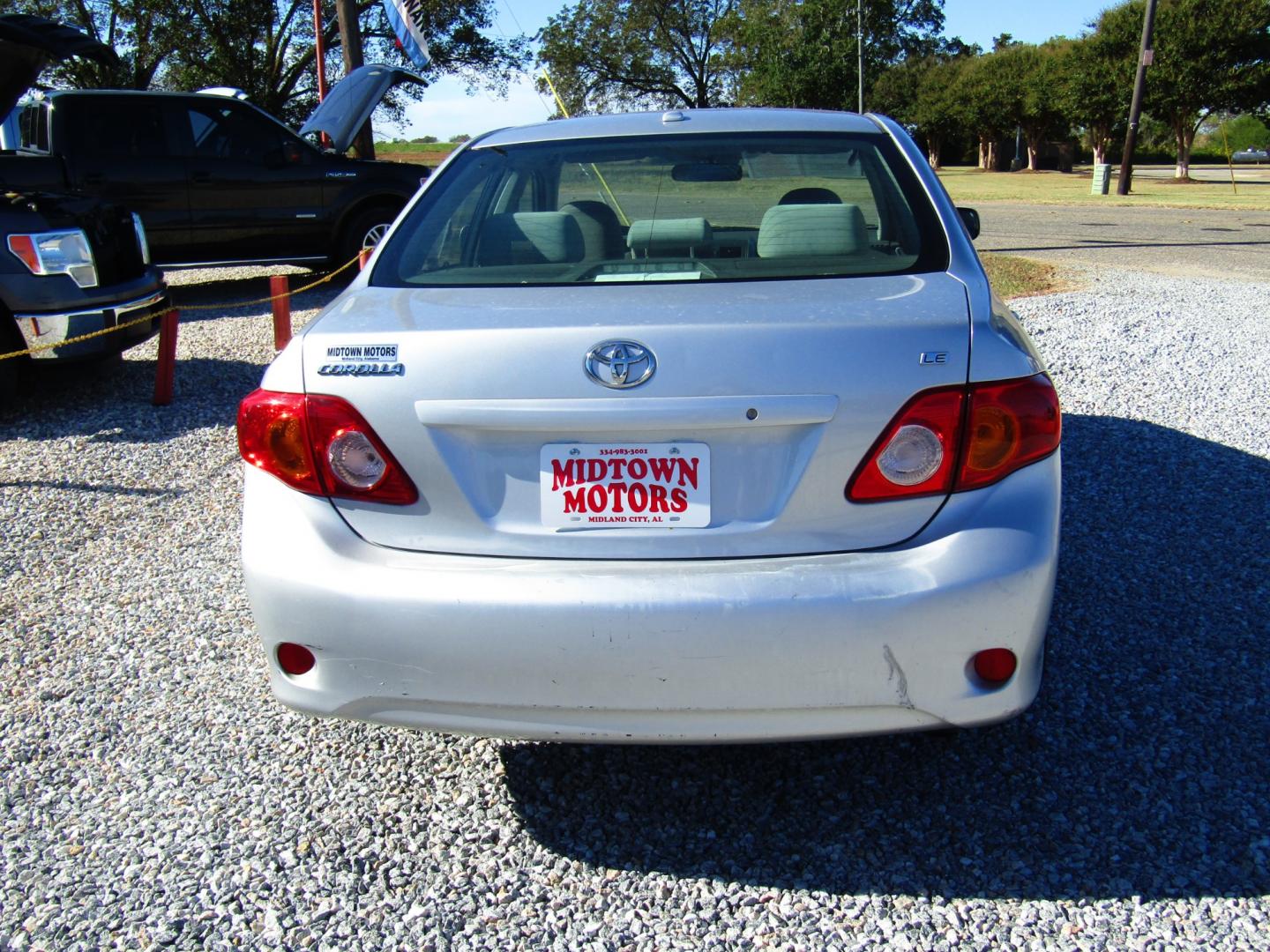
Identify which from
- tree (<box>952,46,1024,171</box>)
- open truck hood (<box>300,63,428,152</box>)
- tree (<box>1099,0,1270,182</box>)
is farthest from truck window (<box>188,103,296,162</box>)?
tree (<box>952,46,1024,171</box>)

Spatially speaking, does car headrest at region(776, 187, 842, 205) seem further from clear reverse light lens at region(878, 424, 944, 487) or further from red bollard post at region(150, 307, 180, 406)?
red bollard post at region(150, 307, 180, 406)

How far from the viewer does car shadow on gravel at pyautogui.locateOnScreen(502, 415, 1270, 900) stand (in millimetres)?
2445

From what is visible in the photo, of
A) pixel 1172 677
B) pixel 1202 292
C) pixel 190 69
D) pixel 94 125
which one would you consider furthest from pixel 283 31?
pixel 1172 677

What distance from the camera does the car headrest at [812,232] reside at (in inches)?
111

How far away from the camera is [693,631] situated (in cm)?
214

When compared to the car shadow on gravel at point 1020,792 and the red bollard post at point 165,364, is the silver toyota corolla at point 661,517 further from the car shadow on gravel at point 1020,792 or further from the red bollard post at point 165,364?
the red bollard post at point 165,364

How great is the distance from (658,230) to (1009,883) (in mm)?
1853

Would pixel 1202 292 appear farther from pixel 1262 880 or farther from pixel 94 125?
pixel 94 125

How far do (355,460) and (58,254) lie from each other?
15.7 ft

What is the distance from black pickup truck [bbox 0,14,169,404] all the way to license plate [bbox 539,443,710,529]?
4962mm

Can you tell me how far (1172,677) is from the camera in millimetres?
3219

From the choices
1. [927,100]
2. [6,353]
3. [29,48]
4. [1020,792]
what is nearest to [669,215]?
[1020,792]

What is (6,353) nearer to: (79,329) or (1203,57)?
(79,329)

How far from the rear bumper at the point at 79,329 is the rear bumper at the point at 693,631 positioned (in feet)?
15.1
